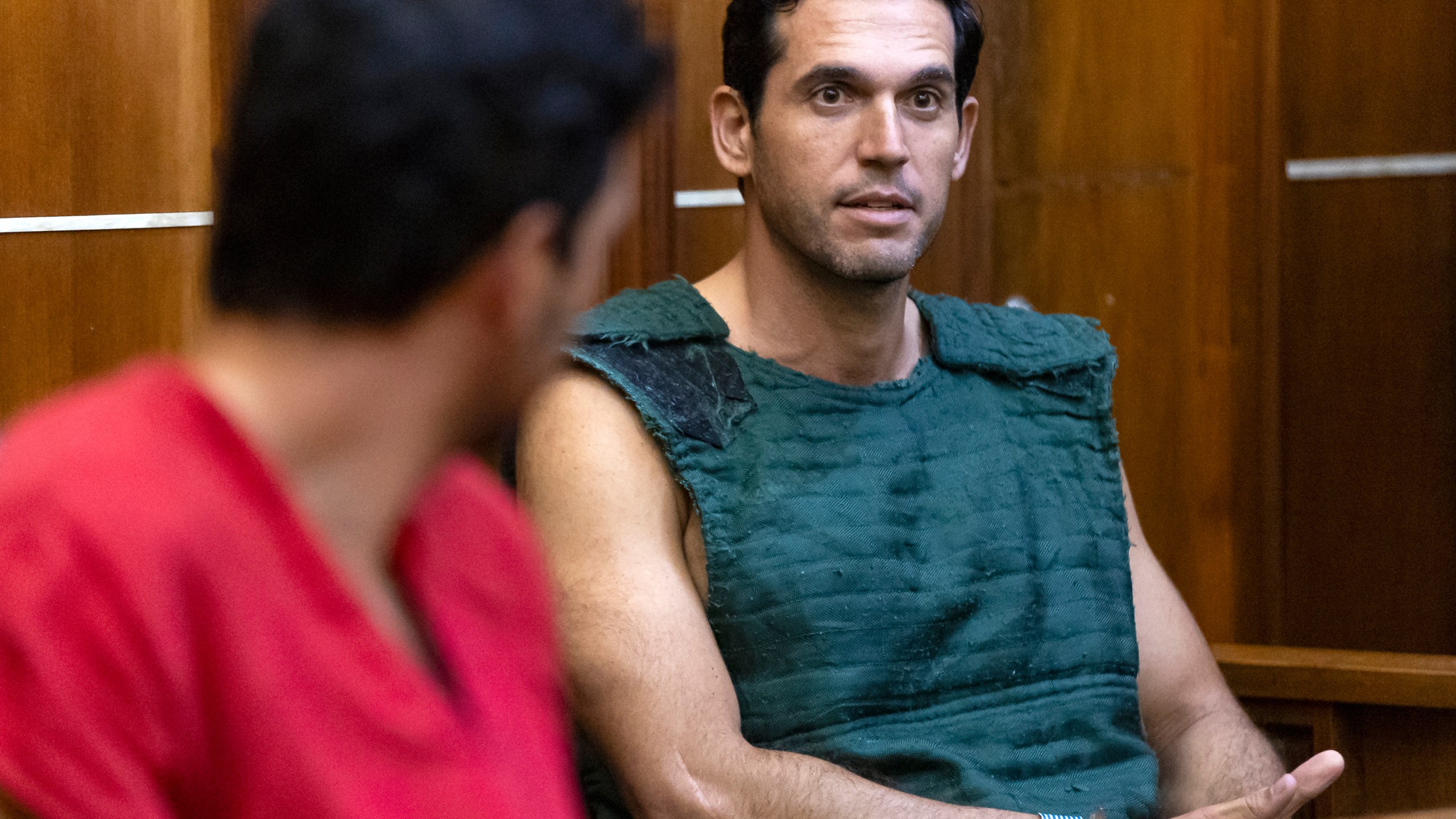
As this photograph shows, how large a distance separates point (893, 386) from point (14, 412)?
1065 millimetres

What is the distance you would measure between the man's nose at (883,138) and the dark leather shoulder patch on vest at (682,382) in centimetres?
30

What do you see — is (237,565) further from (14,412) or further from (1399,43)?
(1399,43)

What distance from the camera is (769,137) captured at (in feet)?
6.16

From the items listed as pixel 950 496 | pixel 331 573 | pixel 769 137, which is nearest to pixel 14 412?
pixel 769 137

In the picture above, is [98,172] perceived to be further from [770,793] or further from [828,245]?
[770,793]

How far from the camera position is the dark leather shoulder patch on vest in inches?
67.7

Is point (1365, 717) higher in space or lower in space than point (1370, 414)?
lower

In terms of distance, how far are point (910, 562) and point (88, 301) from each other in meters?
1.04

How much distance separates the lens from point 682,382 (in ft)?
5.80

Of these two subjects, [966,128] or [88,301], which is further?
[966,128]

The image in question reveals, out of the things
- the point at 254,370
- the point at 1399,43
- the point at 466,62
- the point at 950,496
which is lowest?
the point at 950,496

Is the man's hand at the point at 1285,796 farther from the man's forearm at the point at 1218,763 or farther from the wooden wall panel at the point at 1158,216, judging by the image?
the wooden wall panel at the point at 1158,216

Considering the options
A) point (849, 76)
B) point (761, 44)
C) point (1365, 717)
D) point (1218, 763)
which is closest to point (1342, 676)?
point (1365, 717)

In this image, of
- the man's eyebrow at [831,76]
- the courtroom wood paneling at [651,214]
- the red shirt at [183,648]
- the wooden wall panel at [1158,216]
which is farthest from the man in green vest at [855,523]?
the red shirt at [183,648]
